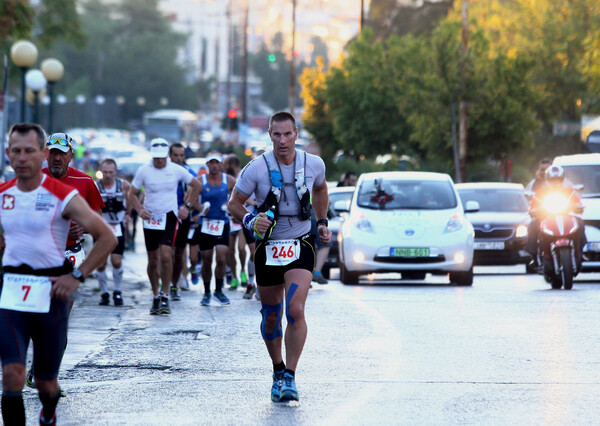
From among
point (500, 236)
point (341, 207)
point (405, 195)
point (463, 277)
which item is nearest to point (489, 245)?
point (500, 236)

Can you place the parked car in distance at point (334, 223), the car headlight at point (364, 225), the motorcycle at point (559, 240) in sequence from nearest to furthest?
the motorcycle at point (559, 240) < the car headlight at point (364, 225) < the parked car in distance at point (334, 223)

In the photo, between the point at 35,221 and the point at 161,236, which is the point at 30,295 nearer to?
the point at 35,221

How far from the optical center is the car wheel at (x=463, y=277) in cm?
1906

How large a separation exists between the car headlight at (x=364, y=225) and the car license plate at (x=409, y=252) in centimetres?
47

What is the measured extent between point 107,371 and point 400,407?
2805mm

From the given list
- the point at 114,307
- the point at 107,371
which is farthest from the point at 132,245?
the point at 107,371

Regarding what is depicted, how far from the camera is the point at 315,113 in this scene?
57.1m

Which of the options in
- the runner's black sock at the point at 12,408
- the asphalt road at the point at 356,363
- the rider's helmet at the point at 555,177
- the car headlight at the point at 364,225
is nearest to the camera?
the runner's black sock at the point at 12,408

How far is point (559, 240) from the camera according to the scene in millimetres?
17734

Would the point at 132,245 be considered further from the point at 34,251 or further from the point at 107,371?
the point at 34,251

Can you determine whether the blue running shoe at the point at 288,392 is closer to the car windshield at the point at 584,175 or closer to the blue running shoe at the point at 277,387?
the blue running shoe at the point at 277,387

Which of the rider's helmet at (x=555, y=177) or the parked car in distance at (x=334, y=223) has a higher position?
the rider's helmet at (x=555, y=177)

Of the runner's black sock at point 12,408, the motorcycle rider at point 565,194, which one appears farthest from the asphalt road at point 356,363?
the runner's black sock at point 12,408

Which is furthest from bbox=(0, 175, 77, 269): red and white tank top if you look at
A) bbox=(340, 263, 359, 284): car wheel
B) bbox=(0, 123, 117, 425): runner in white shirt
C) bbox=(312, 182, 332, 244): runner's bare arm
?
bbox=(340, 263, 359, 284): car wheel
